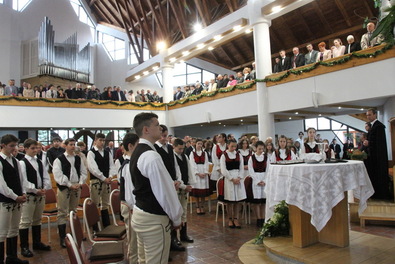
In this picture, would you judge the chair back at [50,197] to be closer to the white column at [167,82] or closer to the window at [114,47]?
the white column at [167,82]

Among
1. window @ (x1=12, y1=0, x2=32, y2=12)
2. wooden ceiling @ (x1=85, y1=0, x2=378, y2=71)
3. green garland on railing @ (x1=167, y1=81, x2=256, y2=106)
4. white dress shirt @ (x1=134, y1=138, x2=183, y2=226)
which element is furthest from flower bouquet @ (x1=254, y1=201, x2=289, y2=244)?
window @ (x1=12, y1=0, x2=32, y2=12)

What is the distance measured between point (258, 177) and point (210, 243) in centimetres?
150

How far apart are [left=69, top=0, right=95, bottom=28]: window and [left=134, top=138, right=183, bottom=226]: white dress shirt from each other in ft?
61.5

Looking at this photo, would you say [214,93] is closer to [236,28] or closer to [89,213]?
[236,28]

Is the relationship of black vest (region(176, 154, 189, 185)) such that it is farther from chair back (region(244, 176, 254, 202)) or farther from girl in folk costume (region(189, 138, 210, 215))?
girl in folk costume (region(189, 138, 210, 215))

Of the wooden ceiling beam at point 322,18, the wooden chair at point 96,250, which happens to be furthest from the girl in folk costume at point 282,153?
the wooden ceiling beam at point 322,18

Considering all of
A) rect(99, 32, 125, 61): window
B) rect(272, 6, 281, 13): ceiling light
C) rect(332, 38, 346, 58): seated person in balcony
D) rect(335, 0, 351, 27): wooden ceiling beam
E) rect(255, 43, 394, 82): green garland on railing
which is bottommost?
rect(255, 43, 394, 82): green garland on railing

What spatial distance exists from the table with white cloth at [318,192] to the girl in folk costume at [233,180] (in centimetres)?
197

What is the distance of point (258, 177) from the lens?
18.1 feet

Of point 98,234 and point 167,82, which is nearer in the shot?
point 98,234

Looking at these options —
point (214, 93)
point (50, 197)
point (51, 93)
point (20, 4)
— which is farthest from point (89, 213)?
point (20, 4)

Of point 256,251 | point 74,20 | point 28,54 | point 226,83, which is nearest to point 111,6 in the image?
point 74,20

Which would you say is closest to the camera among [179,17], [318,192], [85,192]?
[318,192]

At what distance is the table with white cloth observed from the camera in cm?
312
